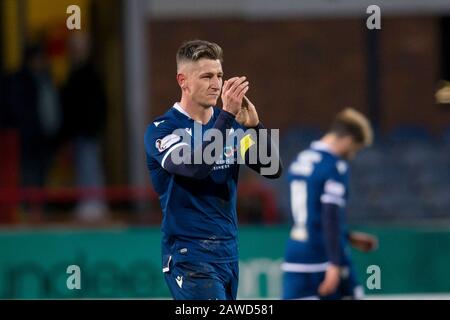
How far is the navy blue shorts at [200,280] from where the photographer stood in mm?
7996

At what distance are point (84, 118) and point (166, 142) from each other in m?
8.63

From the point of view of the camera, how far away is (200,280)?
8.02 m

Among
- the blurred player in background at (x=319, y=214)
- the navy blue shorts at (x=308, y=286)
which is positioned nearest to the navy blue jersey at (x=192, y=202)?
the blurred player in background at (x=319, y=214)

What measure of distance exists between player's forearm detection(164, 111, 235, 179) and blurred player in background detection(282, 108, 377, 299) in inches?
135

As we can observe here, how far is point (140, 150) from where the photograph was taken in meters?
17.3

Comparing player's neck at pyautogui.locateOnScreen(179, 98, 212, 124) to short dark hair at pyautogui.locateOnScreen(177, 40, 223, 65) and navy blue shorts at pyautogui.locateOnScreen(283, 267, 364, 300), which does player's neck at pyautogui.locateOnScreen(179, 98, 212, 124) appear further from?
navy blue shorts at pyautogui.locateOnScreen(283, 267, 364, 300)

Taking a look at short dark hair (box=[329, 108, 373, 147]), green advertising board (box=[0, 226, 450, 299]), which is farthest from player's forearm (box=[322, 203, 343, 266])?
green advertising board (box=[0, 226, 450, 299])

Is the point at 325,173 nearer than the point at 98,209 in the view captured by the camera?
Yes

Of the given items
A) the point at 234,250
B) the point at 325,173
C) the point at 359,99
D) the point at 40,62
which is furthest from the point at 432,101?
the point at 234,250

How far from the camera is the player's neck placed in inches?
314

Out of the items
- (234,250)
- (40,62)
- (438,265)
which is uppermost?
(40,62)

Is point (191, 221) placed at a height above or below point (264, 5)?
below
